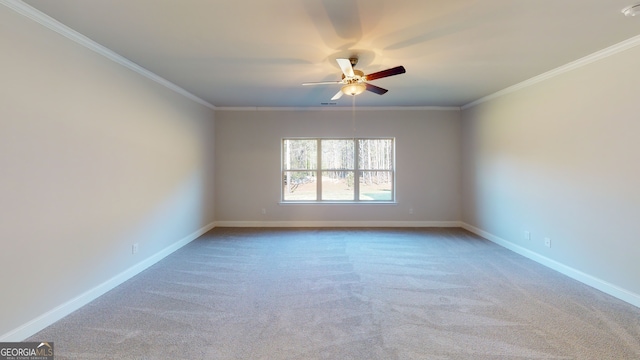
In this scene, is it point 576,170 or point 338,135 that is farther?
point 338,135

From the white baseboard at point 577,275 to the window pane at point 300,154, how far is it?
12.4ft

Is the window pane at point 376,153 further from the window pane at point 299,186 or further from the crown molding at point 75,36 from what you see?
the crown molding at point 75,36

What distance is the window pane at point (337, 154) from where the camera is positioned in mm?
5902

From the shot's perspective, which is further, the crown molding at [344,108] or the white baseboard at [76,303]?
the crown molding at [344,108]

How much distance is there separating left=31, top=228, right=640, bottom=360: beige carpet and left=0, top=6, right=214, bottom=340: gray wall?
0.36 m

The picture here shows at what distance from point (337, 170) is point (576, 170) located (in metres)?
3.84

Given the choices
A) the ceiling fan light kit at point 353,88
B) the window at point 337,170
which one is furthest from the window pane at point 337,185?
the ceiling fan light kit at point 353,88

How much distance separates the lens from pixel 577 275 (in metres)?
3.15

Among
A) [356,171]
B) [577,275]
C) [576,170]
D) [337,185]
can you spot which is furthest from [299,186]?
[577,275]

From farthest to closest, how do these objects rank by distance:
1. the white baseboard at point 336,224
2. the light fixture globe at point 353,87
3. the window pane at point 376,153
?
the window pane at point 376,153
the white baseboard at point 336,224
the light fixture globe at point 353,87

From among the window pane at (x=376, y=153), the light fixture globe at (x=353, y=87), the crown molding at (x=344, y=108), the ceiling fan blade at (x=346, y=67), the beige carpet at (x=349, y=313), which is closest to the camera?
the beige carpet at (x=349, y=313)

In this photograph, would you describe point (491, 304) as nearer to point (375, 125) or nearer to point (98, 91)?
point (375, 125)

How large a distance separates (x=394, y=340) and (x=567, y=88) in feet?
12.0

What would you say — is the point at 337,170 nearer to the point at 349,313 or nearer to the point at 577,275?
the point at 349,313
